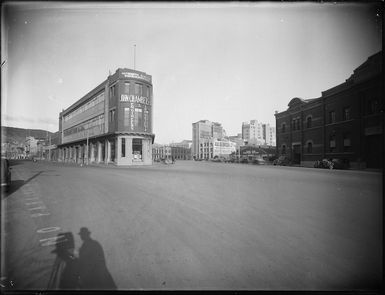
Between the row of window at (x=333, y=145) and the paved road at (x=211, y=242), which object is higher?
the row of window at (x=333, y=145)

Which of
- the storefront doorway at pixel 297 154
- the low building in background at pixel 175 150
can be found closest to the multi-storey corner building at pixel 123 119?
the storefront doorway at pixel 297 154

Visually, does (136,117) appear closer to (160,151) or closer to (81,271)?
(81,271)

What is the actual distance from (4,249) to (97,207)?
242 centimetres

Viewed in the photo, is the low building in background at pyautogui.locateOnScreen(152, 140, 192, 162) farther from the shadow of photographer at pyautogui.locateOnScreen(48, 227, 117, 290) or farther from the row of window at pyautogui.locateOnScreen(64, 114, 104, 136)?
the shadow of photographer at pyautogui.locateOnScreen(48, 227, 117, 290)

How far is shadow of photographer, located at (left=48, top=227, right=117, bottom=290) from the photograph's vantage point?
2582 millimetres

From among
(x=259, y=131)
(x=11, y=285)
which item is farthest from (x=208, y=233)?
(x=259, y=131)

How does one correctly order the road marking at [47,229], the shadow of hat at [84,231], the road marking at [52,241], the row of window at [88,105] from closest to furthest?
the road marking at [52,241]
the shadow of hat at [84,231]
the road marking at [47,229]
the row of window at [88,105]

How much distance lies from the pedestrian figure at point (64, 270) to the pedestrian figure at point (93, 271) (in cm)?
10

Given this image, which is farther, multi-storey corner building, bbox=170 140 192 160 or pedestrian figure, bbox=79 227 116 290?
multi-storey corner building, bbox=170 140 192 160

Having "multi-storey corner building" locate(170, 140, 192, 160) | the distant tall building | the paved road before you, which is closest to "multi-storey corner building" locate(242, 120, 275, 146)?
"multi-storey corner building" locate(170, 140, 192, 160)

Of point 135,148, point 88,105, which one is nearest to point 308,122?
point 135,148

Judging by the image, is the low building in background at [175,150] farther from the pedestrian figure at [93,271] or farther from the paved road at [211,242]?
the pedestrian figure at [93,271]

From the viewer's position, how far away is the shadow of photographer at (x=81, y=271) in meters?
2.58

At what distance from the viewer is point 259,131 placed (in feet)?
434
